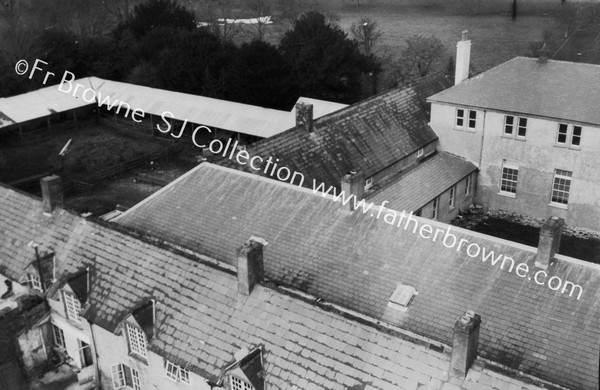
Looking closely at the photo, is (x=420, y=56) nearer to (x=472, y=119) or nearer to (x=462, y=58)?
(x=462, y=58)

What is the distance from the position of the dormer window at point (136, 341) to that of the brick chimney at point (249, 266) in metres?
4.20

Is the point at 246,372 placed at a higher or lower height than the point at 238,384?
higher

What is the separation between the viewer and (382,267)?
82.3 feet

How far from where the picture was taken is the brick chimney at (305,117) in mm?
35750

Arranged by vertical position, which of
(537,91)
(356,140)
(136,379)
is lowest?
(136,379)

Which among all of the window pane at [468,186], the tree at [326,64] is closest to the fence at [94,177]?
the tree at [326,64]

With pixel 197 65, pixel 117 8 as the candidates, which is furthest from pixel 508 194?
pixel 117 8

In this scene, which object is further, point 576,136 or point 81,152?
point 81,152

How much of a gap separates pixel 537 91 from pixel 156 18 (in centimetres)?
5244

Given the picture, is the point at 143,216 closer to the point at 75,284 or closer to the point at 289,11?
the point at 75,284

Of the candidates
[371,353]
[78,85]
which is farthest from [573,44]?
[371,353]

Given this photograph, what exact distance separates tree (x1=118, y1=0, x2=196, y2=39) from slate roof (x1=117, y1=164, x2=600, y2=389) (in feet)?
166

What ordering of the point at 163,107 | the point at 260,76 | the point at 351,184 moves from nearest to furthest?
the point at 351,184 → the point at 260,76 → the point at 163,107

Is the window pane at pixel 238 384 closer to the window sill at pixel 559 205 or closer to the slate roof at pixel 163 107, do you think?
the window sill at pixel 559 205
